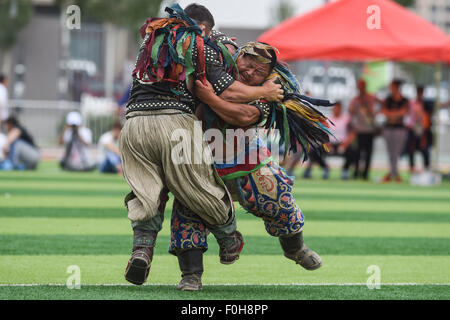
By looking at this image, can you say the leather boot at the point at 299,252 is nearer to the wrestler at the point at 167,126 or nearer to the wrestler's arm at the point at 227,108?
the wrestler at the point at 167,126

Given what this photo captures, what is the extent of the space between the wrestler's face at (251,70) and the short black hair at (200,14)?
0.29 meters

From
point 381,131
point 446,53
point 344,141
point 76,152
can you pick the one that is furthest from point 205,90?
point 76,152

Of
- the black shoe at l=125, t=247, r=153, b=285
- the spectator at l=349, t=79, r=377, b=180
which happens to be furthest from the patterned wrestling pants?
the spectator at l=349, t=79, r=377, b=180

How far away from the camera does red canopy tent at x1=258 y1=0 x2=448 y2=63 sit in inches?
686

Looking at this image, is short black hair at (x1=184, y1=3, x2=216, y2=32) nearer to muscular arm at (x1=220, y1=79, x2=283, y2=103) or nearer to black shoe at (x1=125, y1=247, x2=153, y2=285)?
muscular arm at (x1=220, y1=79, x2=283, y2=103)

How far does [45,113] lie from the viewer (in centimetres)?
2616

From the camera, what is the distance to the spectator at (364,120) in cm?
1870

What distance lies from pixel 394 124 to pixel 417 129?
3.42 ft

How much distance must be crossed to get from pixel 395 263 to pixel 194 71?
2.81 metres

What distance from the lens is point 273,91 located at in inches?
236

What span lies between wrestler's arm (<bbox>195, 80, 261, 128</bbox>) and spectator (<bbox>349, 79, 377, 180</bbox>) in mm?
12927

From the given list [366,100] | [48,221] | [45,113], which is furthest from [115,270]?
[45,113]

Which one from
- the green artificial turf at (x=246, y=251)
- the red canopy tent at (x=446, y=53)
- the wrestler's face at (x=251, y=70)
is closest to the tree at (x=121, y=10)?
the red canopy tent at (x=446, y=53)
